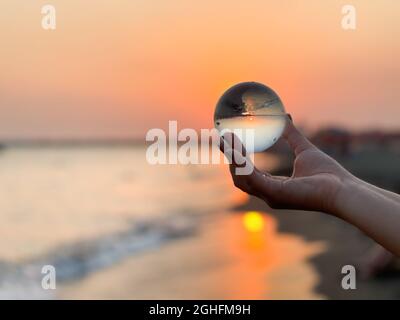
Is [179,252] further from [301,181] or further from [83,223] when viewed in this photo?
[301,181]

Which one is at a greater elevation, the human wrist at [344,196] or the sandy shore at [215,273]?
the human wrist at [344,196]

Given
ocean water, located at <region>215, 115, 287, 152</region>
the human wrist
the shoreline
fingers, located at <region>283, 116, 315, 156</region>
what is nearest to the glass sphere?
ocean water, located at <region>215, 115, 287, 152</region>

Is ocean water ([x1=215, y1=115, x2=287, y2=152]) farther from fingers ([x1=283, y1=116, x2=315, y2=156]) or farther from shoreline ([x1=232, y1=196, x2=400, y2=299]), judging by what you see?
shoreline ([x1=232, y1=196, x2=400, y2=299])

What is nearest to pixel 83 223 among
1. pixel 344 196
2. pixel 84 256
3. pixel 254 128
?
pixel 84 256

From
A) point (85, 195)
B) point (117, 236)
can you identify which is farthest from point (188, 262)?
point (85, 195)

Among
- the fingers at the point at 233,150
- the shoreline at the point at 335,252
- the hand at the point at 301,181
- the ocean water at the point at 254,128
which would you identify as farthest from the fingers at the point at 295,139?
the shoreline at the point at 335,252

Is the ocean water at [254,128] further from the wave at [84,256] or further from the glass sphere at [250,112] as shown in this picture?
the wave at [84,256]
